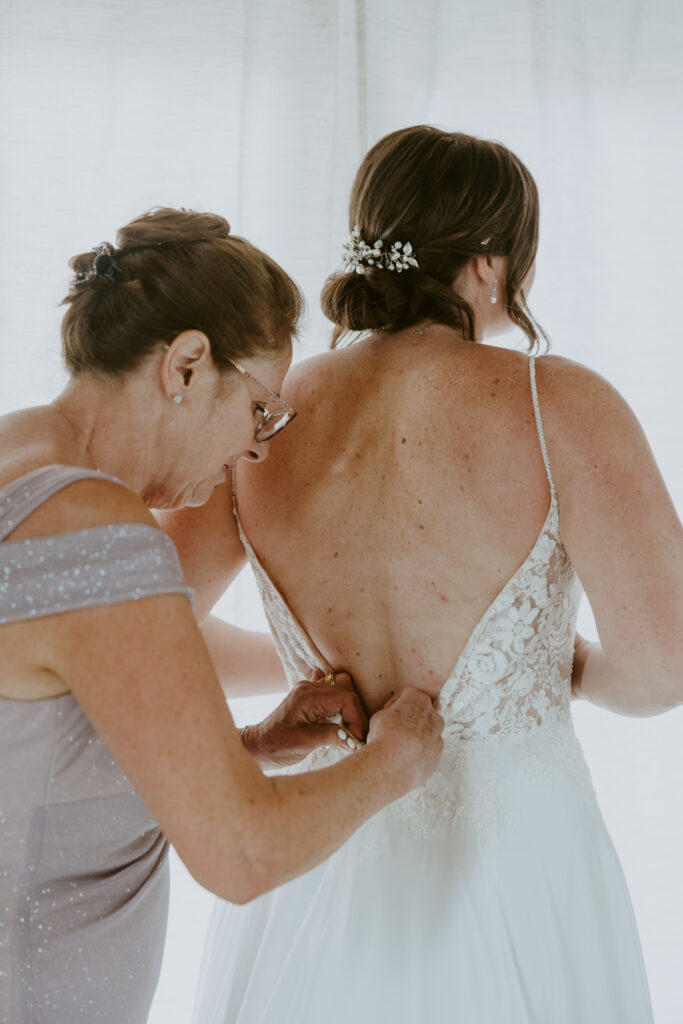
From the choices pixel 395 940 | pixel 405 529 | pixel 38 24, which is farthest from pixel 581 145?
pixel 395 940

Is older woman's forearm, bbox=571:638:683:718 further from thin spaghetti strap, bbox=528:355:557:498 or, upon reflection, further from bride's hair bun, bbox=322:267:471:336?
bride's hair bun, bbox=322:267:471:336

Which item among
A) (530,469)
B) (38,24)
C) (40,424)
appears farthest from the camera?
(38,24)

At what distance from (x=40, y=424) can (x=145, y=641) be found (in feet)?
1.06

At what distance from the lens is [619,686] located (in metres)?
1.30

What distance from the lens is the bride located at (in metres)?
1.16

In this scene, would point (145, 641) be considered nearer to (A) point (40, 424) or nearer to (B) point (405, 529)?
(A) point (40, 424)

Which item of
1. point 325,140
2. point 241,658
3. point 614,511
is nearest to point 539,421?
point 614,511

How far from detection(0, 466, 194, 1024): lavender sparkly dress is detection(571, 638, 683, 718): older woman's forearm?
615 millimetres

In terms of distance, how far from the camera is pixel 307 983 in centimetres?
124

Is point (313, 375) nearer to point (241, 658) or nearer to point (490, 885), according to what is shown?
point (241, 658)

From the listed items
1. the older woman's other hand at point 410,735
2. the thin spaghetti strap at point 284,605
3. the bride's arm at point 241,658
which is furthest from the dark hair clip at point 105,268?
the bride's arm at point 241,658

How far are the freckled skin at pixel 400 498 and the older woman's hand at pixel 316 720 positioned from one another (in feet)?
0.11

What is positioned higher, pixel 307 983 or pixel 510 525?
pixel 510 525

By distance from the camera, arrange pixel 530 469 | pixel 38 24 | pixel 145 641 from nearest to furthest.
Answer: pixel 145 641
pixel 530 469
pixel 38 24
